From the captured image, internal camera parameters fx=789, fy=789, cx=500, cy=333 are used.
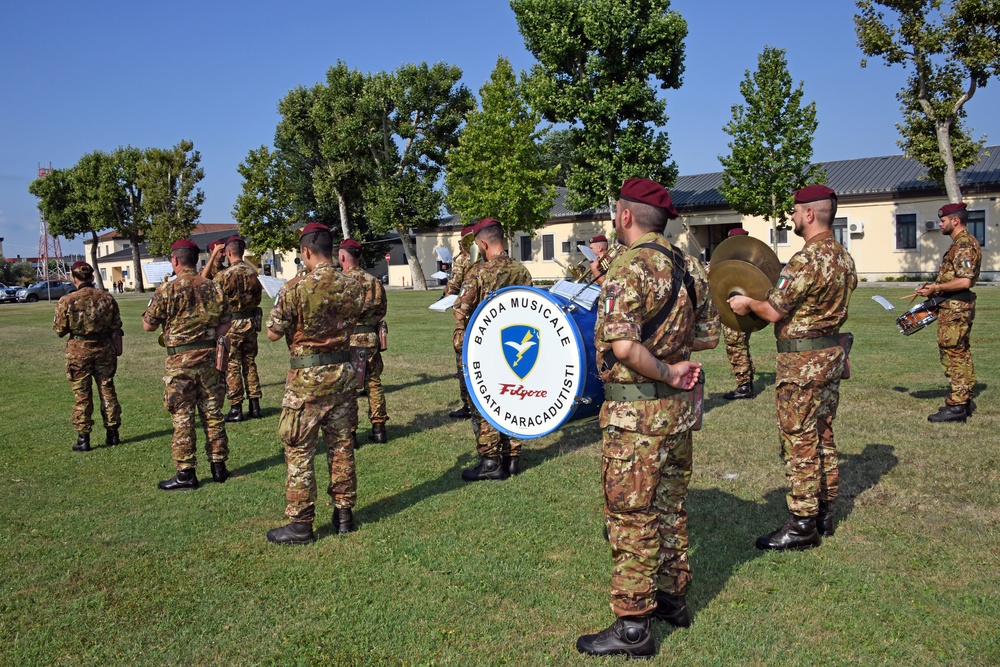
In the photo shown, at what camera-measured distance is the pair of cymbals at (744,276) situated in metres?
5.51

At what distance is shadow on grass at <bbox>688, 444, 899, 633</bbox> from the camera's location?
4.94m

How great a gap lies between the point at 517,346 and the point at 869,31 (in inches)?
1217

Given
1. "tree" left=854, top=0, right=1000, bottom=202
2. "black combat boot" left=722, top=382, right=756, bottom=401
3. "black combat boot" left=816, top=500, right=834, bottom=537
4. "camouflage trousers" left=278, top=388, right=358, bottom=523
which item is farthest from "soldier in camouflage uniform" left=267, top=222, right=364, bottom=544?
"tree" left=854, top=0, right=1000, bottom=202

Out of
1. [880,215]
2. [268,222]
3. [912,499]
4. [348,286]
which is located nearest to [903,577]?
[912,499]

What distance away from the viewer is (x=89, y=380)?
9.23 m

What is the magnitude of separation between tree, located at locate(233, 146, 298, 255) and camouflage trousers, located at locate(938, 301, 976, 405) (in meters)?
53.4

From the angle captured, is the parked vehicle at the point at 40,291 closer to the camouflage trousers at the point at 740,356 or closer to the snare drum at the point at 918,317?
the camouflage trousers at the point at 740,356

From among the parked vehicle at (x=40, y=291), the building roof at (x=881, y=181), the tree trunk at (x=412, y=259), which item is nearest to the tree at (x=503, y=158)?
the tree trunk at (x=412, y=259)

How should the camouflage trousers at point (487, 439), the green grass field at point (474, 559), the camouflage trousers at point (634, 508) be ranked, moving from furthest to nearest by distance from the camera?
1. the camouflage trousers at point (487, 439)
2. the green grass field at point (474, 559)
3. the camouflage trousers at point (634, 508)

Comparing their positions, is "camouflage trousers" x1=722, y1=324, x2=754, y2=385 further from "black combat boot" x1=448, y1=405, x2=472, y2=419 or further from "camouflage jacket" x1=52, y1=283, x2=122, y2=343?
"camouflage jacket" x1=52, y1=283, x2=122, y2=343

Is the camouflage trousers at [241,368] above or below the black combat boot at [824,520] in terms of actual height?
above

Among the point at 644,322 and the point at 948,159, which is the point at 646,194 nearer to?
the point at 644,322

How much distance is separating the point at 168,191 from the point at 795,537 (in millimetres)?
67036

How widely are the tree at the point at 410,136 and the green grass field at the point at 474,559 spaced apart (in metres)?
40.4
